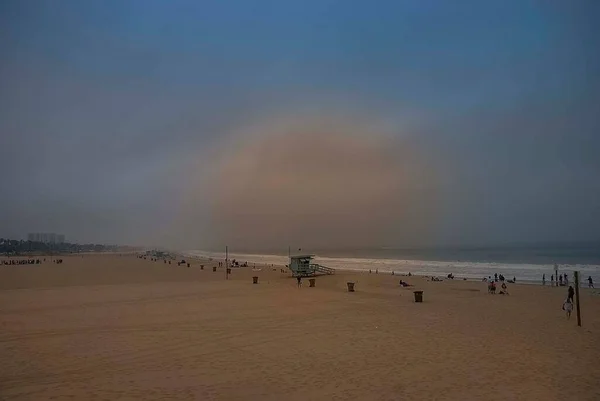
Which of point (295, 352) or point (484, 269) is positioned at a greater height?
point (295, 352)

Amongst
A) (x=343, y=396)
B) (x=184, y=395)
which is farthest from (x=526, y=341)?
(x=184, y=395)

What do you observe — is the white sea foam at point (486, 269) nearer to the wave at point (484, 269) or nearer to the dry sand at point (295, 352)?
the wave at point (484, 269)

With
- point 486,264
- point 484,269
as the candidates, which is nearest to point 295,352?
point 484,269

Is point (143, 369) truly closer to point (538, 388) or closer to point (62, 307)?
point (538, 388)

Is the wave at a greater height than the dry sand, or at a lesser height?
lesser

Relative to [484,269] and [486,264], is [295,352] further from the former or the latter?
[486,264]

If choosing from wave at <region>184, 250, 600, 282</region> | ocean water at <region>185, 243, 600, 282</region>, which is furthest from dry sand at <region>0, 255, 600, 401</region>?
wave at <region>184, 250, 600, 282</region>

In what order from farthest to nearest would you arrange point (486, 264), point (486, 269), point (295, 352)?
point (486, 264) → point (486, 269) → point (295, 352)

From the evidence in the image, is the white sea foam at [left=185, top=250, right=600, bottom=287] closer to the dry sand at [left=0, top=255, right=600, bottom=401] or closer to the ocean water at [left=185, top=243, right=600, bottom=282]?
the ocean water at [left=185, top=243, right=600, bottom=282]

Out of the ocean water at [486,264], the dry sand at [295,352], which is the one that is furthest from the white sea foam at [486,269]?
the dry sand at [295,352]
